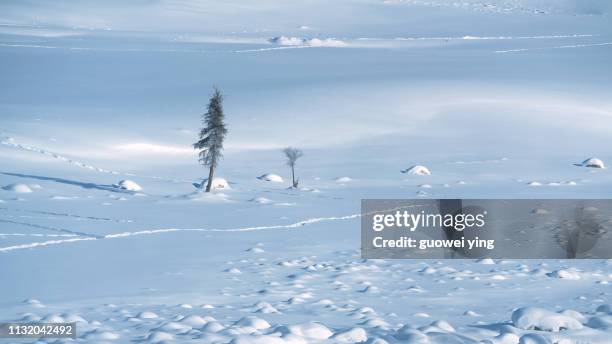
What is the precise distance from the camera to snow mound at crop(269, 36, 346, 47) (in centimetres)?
10185

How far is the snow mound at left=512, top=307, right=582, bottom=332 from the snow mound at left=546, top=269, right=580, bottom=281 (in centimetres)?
494

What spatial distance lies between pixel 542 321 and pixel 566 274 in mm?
5405

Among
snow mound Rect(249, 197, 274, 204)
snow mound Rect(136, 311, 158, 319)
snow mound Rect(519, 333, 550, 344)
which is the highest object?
snow mound Rect(249, 197, 274, 204)

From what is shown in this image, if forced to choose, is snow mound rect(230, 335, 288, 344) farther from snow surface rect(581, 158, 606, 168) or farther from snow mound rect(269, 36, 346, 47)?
snow mound rect(269, 36, 346, 47)

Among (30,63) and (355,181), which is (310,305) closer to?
(355,181)

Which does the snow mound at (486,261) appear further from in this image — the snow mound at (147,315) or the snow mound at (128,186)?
the snow mound at (128,186)

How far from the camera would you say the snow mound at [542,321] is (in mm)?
11445

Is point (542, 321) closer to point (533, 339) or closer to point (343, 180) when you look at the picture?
point (533, 339)

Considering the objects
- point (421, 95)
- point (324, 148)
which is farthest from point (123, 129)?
point (421, 95)

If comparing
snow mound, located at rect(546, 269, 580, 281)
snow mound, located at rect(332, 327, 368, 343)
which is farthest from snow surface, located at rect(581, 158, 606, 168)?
snow mound, located at rect(332, 327, 368, 343)

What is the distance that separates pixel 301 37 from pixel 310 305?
96.8m

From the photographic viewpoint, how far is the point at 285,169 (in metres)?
44.2

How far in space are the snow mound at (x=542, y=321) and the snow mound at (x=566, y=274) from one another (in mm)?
4945

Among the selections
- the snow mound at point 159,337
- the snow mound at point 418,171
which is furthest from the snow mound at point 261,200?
the snow mound at point 159,337
